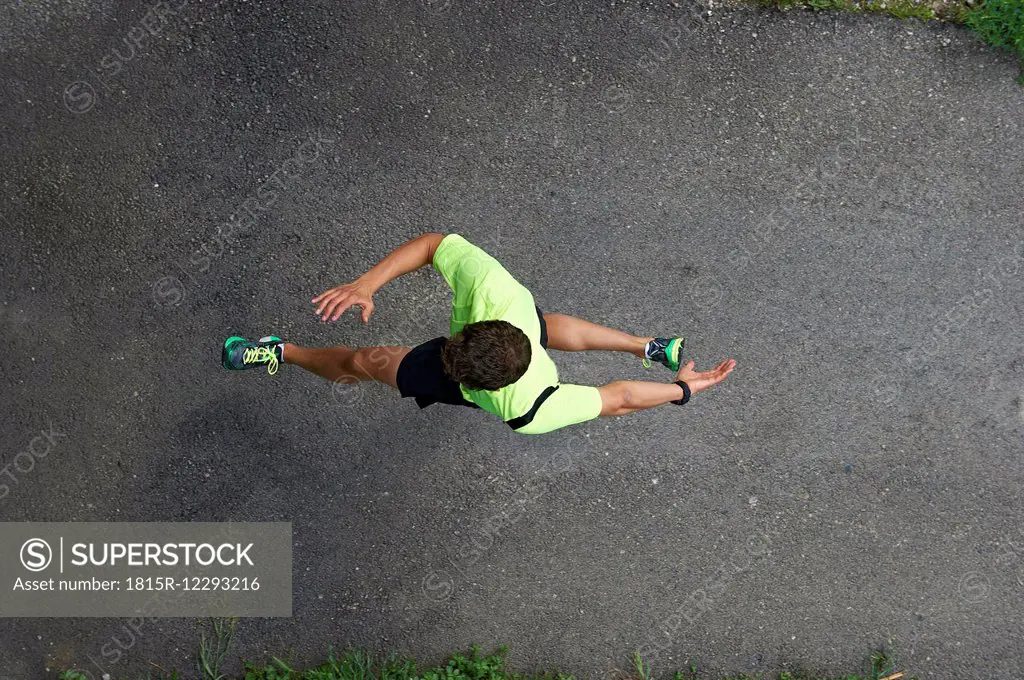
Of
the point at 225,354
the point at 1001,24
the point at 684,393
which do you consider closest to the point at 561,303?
the point at 684,393

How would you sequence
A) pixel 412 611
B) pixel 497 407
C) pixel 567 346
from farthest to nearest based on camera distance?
pixel 412 611
pixel 567 346
pixel 497 407

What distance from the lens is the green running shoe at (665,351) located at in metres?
3.98

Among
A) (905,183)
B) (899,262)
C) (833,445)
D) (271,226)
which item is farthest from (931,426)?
(271,226)

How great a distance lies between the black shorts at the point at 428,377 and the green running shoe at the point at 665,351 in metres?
0.76

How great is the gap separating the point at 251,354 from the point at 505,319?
1.64 m

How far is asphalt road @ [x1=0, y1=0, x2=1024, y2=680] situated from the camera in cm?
417

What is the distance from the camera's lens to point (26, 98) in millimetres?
4191

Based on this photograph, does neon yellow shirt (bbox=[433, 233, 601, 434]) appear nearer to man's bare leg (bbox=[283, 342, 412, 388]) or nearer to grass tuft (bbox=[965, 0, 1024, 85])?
man's bare leg (bbox=[283, 342, 412, 388])

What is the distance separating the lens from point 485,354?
2828mm

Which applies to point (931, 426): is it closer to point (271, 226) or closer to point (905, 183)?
point (905, 183)

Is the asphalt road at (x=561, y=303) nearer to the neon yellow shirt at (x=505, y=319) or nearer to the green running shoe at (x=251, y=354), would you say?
the green running shoe at (x=251, y=354)

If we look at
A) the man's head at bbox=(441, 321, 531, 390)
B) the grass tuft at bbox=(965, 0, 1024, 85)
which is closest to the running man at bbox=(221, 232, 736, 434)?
the man's head at bbox=(441, 321, 531, 390)

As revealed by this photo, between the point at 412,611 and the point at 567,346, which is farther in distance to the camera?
the point at 412,611

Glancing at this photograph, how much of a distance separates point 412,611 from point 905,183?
4.04 meters
